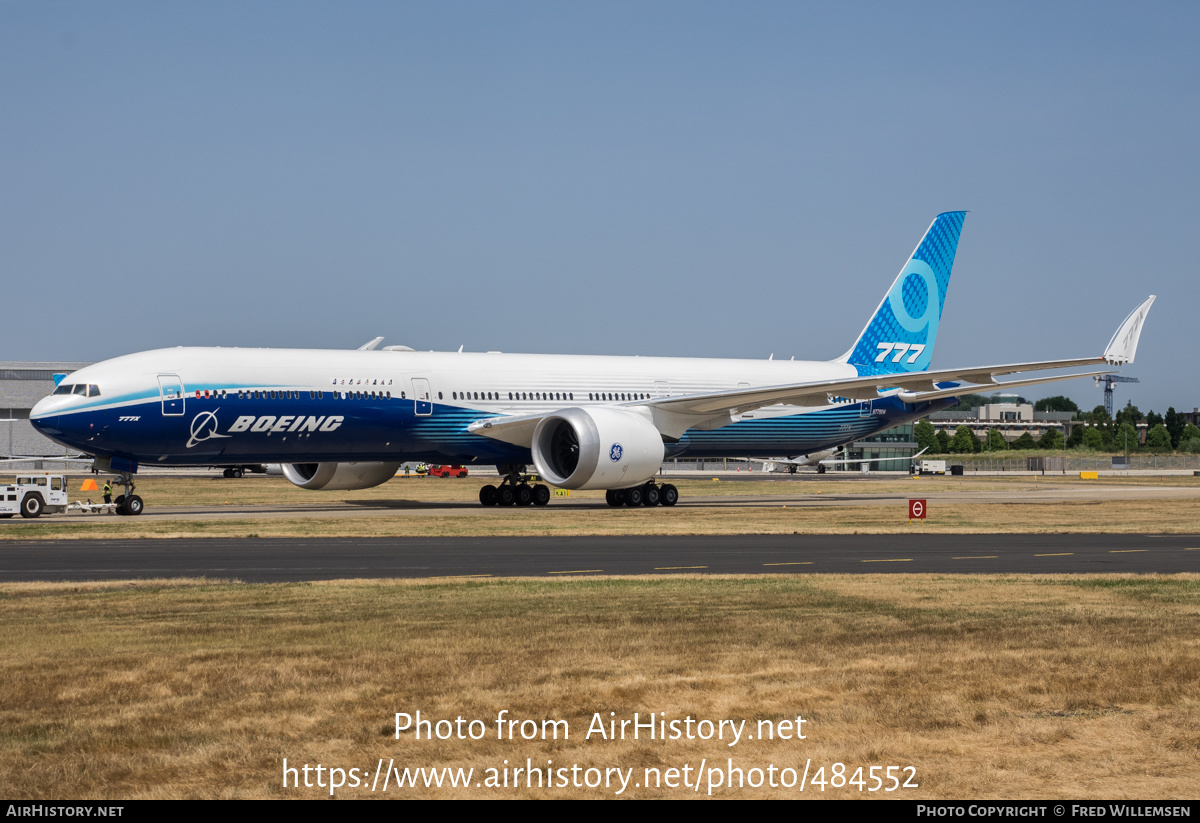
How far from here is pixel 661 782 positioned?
641 cm

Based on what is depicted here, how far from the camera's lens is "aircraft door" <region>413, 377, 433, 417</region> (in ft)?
112

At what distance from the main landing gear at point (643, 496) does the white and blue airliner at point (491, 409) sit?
0.04m

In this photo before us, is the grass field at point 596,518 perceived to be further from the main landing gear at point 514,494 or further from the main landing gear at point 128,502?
the main landing gear at point 514,494

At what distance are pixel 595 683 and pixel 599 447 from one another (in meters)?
23.4

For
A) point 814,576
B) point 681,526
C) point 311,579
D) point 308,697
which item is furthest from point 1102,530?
point 308,697

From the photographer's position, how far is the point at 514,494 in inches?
1465

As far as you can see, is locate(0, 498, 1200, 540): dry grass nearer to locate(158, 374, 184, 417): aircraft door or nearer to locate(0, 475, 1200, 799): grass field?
locate(158, 374, 184, 417): aircraft door

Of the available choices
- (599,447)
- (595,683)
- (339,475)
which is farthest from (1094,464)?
(595,683)

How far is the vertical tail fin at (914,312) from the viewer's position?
44.5 meters

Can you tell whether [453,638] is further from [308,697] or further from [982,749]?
[982,749]

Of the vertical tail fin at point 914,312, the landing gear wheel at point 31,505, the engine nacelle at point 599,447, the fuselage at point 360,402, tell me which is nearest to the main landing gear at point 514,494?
the fuselage at point 360,402

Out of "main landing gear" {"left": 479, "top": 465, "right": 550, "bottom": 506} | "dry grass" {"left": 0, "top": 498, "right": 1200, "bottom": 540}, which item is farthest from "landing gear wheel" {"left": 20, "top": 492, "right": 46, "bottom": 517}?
"main landing gear" {"left": 479, "top": 465, "right": 550, "bottom": 506}

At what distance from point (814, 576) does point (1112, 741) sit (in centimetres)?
906

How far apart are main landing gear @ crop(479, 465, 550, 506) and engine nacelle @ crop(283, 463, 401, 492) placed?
11.4ft
